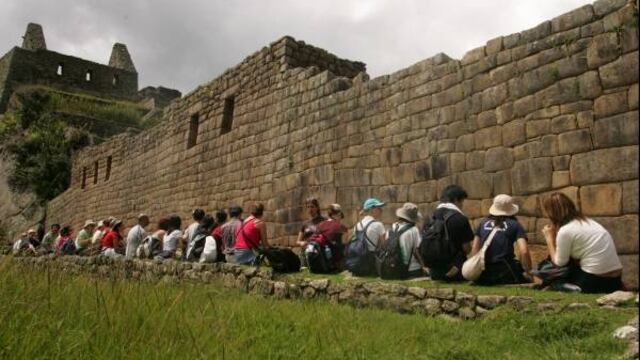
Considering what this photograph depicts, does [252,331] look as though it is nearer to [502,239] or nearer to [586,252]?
[502,239]

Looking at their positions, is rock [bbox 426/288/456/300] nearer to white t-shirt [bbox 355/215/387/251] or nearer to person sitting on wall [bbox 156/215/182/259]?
white t-shirt [bbox 355/215/387/251]

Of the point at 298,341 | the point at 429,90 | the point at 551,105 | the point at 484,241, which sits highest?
the point at 429,90

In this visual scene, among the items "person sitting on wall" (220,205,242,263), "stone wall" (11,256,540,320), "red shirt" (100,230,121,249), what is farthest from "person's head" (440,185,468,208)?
"red shirt" (100,230,121,249)

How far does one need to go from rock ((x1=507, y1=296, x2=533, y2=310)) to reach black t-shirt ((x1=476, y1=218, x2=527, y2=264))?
94cm

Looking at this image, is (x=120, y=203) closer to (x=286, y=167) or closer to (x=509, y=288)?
(x=286, y=167)

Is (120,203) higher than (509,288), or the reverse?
(120,203)

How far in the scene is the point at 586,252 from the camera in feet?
16.9

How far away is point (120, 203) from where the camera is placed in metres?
20.2

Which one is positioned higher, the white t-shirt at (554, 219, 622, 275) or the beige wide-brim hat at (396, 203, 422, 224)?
the beige wide-brim hat at (396, 203, 422, 224)

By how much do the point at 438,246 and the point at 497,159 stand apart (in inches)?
62.8

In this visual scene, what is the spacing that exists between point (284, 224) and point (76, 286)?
18.4 feet

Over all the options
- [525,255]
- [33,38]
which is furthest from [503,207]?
[33,38]

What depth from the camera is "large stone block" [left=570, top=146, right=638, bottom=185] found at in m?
5.60

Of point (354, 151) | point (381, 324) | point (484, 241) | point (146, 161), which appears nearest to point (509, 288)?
point (484, 241)
